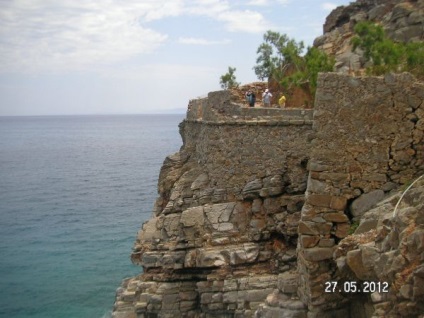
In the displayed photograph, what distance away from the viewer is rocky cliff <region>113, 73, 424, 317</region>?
10.1 metres

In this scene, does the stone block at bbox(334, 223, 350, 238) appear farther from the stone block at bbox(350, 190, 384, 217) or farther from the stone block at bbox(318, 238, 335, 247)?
the stone block at bbox(350, 190, 384, 217)

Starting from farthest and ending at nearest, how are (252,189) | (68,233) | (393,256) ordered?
(68,233), (252,189), (393,256)

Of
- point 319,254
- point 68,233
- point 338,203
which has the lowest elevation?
point 68,233

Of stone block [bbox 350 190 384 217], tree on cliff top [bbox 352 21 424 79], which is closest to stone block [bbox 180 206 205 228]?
tree on cliff top [bbox 352 21 424 79]

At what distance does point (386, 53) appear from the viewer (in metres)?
20.4

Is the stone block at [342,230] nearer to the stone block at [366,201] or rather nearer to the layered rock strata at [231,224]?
the stone block at [366,201]

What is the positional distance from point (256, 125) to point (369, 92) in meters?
9.25

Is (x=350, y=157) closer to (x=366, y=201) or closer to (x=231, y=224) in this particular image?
(x=366, y=201)

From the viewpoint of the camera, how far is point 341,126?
11367 mm

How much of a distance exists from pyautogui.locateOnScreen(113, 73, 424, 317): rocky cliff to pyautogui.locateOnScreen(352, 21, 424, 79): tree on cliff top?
3.46 m

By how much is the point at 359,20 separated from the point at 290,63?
6.18 meters

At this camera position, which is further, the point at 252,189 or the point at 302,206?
the point at 252,189

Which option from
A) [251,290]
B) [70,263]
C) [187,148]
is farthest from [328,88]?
[70,263]

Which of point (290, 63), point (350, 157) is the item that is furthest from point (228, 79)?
point (350, 157)
